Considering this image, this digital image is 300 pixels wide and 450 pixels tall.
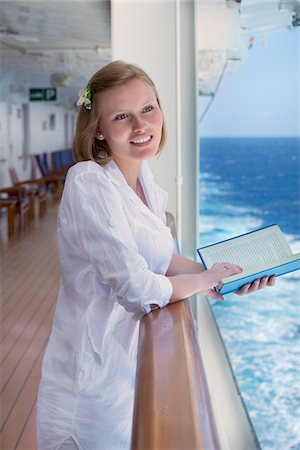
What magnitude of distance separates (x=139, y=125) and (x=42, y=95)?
8088 millimetres

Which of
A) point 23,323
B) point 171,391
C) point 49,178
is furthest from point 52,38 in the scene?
point 171,391

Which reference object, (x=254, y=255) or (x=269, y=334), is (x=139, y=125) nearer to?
(x=254, y=255)

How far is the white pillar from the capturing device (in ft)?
7.02

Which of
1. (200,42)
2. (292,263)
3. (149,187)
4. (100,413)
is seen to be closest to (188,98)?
(200,42)

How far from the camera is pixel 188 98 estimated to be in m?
2.26

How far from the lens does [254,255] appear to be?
1.11 meters

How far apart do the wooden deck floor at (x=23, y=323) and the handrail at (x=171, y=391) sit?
4.32 feet

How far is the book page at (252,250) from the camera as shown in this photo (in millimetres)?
1090

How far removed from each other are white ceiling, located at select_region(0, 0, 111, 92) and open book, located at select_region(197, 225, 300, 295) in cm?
330

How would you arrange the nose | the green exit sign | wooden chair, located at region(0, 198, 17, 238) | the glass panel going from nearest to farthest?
1. the nose
2. the glass panel
3. wooden chair, located at region(0, 198, 17, 238)
4. the green exit sign

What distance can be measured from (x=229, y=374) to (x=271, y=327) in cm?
640

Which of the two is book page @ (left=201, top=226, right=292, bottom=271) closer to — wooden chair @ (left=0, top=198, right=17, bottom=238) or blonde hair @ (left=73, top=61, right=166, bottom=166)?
blonde hair @ (left=73, top=61, right=166, bottom=166)

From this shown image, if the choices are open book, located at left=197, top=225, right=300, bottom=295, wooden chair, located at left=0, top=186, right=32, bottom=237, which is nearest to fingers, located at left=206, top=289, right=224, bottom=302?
open book, located at left=197, top=225, right=300, bottom=295

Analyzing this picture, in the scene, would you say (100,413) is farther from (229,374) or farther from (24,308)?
(24,308)
